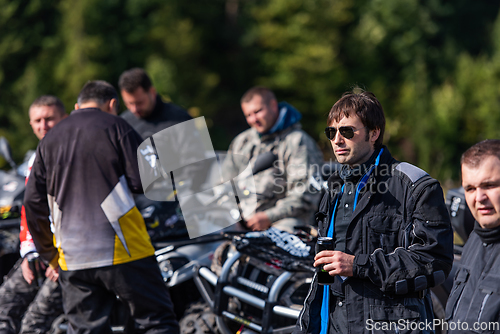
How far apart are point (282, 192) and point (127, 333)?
1587 mm

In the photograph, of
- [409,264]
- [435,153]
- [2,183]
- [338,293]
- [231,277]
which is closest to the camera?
[409,264]

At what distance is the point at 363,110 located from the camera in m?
2.59

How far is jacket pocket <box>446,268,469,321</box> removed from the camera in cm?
239

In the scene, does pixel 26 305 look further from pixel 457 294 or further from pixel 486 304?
pixel 486 304

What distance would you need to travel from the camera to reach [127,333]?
13.7 ft

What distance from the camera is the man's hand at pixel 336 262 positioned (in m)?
2.41

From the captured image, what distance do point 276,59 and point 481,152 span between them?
1327 inches

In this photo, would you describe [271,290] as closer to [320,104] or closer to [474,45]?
[320,104]

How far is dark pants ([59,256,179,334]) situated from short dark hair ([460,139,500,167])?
7.00 feet

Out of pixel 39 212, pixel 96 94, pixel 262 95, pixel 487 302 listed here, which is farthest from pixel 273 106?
pixel 487 302

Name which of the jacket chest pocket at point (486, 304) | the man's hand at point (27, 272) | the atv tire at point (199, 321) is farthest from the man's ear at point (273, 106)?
the jacket chest pocket at point (486, 304)

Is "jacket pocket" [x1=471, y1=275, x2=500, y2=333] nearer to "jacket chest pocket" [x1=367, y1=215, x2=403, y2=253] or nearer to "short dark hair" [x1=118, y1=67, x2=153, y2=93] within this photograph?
"jacket chest pocket" [x1=367, y1=215, x2=403, y2=253]

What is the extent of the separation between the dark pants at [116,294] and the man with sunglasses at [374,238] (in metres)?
1.30

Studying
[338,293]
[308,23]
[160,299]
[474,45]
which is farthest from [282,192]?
[474,45]
